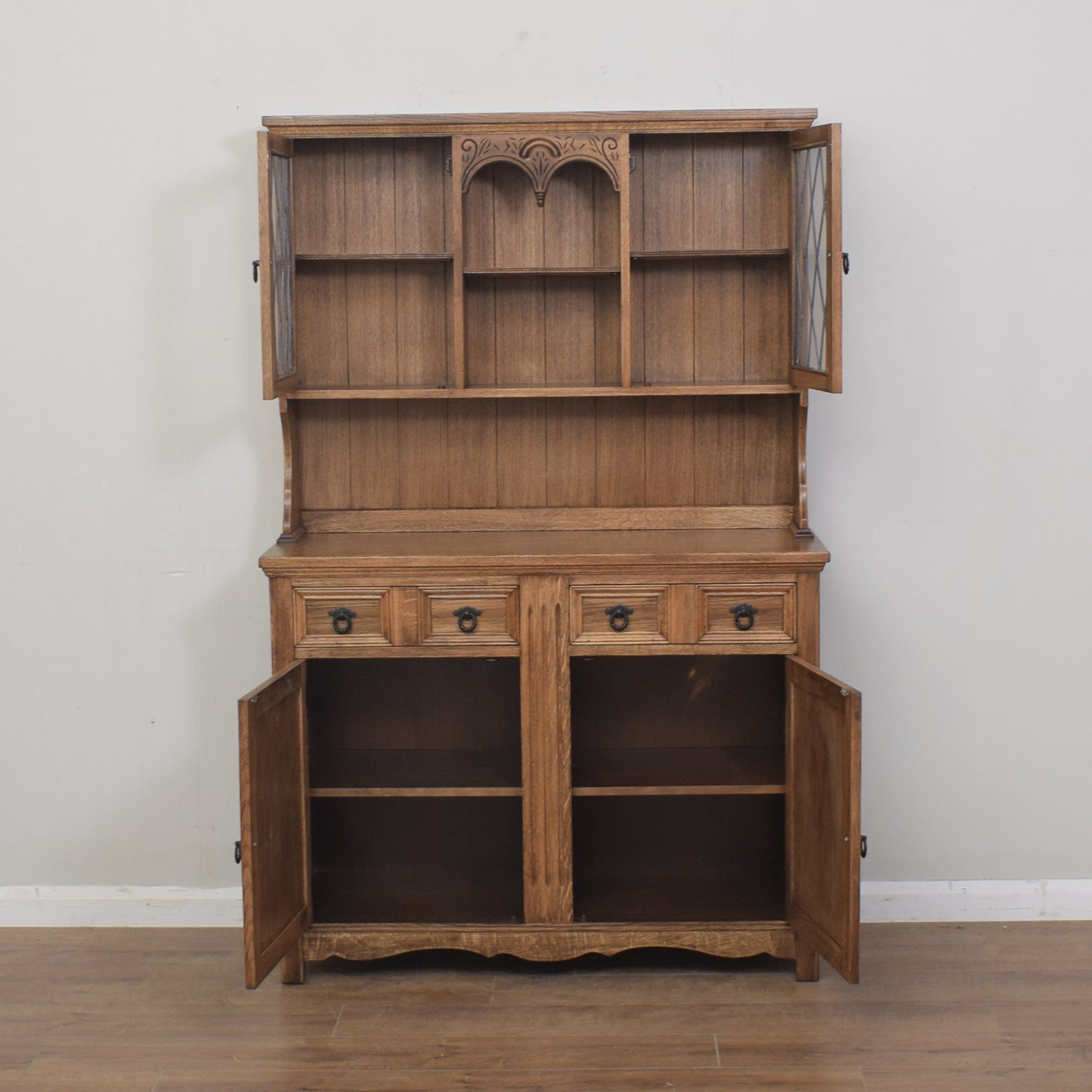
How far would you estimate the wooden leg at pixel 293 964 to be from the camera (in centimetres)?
354

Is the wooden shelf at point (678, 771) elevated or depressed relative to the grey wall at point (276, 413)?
depressed

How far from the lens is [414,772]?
12.2 ft

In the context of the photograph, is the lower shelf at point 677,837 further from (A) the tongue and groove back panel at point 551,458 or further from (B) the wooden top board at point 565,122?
→ (B) the wooden top board at point 565,122

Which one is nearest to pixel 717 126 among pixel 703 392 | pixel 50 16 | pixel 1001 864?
pixel 703 392

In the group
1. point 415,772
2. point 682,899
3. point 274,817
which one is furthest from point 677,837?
point 274,817

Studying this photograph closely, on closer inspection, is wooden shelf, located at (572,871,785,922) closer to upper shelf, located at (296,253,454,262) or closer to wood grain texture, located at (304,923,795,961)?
wood grain texture, located at (304,923,795,961)

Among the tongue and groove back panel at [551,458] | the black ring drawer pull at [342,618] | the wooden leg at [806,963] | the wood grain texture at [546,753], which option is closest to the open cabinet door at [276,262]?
the tongue and groove back panel at [551,458]

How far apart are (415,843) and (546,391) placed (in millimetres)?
1394

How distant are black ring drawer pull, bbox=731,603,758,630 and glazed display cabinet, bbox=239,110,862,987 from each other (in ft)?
0.04

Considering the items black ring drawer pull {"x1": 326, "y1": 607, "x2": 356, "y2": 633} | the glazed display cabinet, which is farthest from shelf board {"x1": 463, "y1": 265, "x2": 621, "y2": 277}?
black ring drawer pull {"x1": 326, "y1": 607, "x2": 356, "y2": 633}

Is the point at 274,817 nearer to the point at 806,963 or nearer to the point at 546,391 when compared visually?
the point at 546,391

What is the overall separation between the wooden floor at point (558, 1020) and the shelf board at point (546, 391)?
1499 millimetres

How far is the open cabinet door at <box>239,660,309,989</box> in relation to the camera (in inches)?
122

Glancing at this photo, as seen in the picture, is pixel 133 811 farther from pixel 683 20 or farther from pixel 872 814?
pixel 683 20
